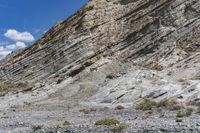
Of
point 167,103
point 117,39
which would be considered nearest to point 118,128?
point 167,103

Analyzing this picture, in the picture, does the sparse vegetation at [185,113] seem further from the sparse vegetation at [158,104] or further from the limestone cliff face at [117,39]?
the limestone cliff face at [117,39]

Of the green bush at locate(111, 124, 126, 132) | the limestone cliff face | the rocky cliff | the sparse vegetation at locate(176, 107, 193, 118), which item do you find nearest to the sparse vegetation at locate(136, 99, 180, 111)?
the rocky cliff

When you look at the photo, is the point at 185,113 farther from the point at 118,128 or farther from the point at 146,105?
the point at 118,128

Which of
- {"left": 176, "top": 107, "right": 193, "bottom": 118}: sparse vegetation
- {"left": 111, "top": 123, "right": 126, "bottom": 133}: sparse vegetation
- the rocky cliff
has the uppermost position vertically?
the rocky cliff

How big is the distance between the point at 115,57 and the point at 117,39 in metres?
5.08

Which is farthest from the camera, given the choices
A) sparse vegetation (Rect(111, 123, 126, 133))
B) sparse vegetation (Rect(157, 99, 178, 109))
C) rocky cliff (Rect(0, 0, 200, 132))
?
rocky cliff (Rect(0, 0, 200, 132))

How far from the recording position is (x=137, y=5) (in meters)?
76.5

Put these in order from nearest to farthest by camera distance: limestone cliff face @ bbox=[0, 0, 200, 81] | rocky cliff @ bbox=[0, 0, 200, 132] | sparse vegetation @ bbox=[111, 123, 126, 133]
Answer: sparse vegetation @ bbox=[111, 123, 126, 133] < rocky cliff @ bbox=[0, 0, 200, 132] < limestone cliff face @ bbox=[0, 0, 200, 81]

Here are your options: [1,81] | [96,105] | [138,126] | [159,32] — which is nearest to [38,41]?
[1,81]

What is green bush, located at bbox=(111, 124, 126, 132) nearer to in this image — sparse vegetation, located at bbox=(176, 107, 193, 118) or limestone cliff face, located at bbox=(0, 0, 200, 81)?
sparse vegetation, located at bbox=(176, 107, 193, 118)

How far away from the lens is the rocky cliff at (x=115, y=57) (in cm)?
5147

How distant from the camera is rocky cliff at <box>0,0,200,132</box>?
51469 millimetres

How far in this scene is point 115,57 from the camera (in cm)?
6831

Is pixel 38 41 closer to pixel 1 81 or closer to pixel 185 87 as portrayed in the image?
pixel 1 81
